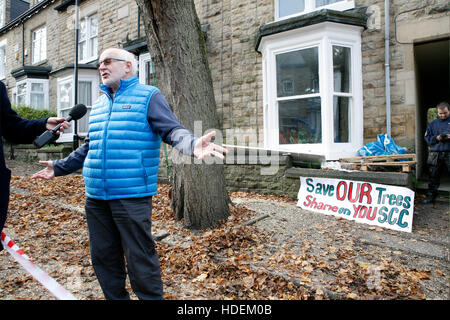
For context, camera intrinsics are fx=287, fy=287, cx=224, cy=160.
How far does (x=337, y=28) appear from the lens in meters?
6.67

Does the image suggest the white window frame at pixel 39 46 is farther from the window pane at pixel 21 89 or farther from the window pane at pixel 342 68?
the window pane at pixel 342 68

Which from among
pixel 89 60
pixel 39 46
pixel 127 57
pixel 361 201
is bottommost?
pixel 361 201

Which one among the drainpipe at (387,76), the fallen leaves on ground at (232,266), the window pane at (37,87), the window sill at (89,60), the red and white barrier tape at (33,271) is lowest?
the fallen leaves on ground at (232,266)

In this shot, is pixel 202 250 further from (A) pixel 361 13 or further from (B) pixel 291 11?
(B) pixel 291 11

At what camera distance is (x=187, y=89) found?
13.7 feet

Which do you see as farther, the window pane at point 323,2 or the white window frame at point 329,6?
the window pane at point 323,2

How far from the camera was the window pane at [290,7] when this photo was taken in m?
7.79

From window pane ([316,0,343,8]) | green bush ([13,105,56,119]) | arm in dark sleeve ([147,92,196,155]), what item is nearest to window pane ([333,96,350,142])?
window pane ([316,0,343,8])

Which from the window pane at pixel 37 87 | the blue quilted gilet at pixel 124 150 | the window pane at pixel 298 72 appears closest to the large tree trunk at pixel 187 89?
the blue quilted gilet at pixel 124 150

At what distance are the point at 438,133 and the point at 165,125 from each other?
6371mm

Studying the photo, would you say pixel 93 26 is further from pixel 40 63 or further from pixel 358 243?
pixel 358 243

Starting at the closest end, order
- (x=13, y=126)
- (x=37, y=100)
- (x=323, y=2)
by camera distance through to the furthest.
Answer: (x=13, y=126), (x=323, y=2), (x=37, y=100)

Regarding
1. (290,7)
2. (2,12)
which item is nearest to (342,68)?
(290,7)

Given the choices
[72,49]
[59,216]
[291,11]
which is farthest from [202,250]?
Answer: [72,49]
